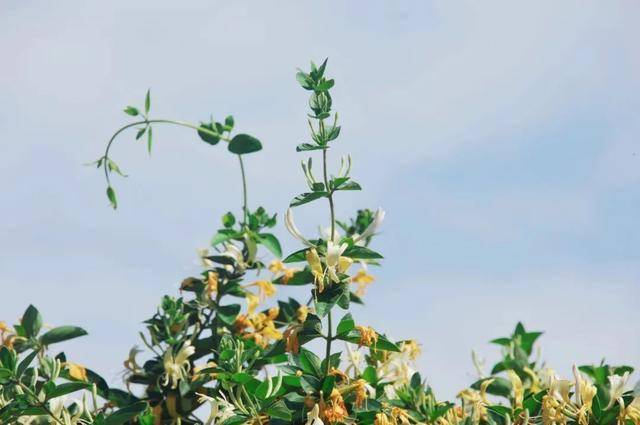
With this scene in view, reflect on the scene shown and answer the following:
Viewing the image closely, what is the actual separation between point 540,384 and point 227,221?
1.10 meters

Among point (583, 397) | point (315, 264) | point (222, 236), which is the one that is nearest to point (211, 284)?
point (222, 236)

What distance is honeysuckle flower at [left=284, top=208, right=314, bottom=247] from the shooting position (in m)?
2.25

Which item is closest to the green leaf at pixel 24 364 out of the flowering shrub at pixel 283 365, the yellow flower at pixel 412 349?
the flowering shrub at pixel 283 365

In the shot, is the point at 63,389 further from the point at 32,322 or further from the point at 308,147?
the point at 308,147

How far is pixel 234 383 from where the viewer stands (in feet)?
7.60

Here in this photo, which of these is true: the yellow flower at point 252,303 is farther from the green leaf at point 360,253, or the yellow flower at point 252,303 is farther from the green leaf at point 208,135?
the green leaf at point 360,253

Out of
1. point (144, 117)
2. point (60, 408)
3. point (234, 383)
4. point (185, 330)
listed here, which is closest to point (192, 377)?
point (185, 330)

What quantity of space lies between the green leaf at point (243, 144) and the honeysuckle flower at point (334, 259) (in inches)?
51.7

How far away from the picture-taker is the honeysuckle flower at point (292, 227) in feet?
7.39

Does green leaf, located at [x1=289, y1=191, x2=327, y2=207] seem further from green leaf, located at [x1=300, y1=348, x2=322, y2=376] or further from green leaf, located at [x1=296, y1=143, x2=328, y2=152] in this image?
green leaf, located at [x1=300, y1=348, x2=322, y2=376]

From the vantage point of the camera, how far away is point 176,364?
3043 mm

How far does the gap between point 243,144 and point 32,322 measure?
34.7 inches

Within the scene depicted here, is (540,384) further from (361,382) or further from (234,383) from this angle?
(234,383)

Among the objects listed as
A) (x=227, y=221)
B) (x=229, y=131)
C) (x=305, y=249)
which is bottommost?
(x=305, y=249)
